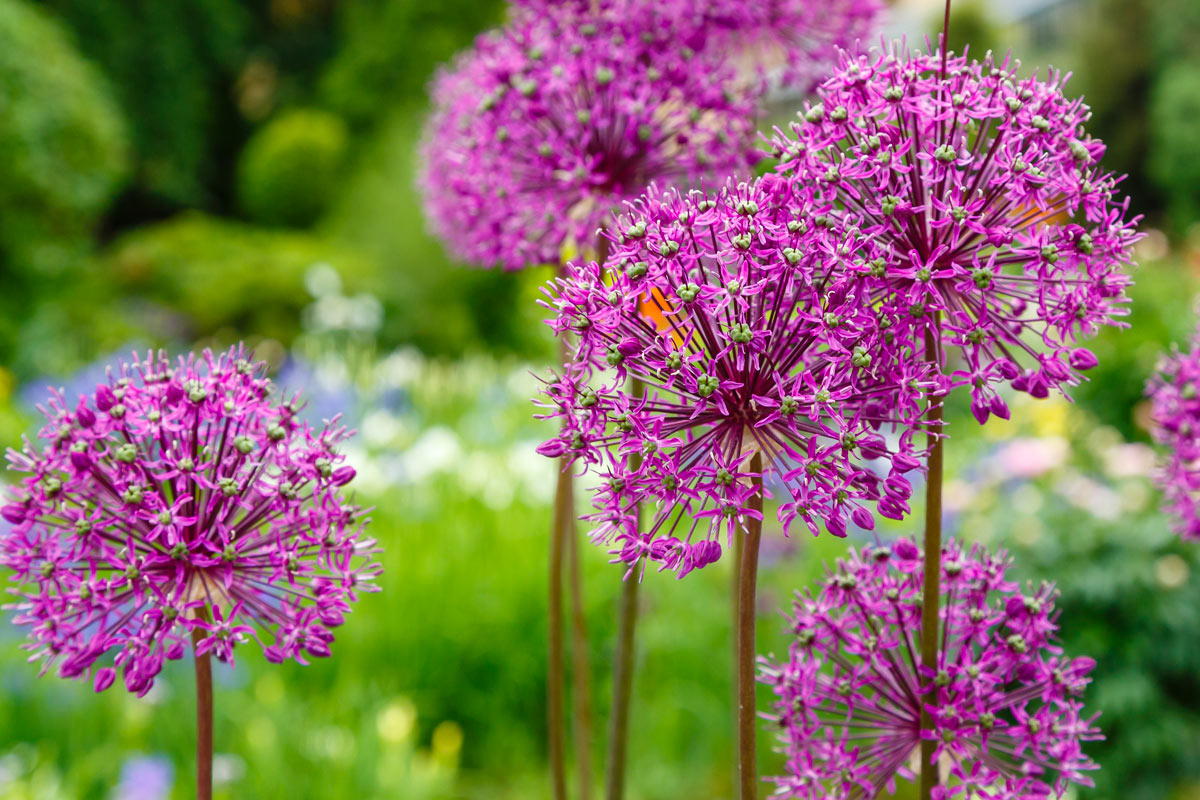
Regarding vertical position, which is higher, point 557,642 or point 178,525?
point 178,525

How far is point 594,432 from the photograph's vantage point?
1.14m

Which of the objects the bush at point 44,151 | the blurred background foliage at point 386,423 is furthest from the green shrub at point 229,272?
the bush at point 44,151

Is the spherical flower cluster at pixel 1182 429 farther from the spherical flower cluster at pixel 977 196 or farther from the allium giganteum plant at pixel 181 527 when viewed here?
the allium giganteum plant at pixel 181 527

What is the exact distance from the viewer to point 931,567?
119 cm

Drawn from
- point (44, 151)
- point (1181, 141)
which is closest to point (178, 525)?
point (44, 151)

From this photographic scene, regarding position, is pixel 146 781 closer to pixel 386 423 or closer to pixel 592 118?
pixel 592 118

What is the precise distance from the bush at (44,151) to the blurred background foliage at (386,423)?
0.03 m

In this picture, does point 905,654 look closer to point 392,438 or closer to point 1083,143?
point 1083,143

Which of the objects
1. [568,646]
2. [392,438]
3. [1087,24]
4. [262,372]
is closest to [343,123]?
[392,438]

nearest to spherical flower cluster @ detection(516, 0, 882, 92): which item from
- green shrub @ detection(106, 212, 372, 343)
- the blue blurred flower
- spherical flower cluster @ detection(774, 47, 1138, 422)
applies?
spherical flower cluster @ detection(774, 47, 1138, 422)

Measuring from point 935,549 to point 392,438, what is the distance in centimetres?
532

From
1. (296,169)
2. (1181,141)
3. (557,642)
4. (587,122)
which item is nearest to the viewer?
(587,122)

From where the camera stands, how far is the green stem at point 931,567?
114 centimetres

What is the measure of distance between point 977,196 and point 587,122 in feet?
2.64
